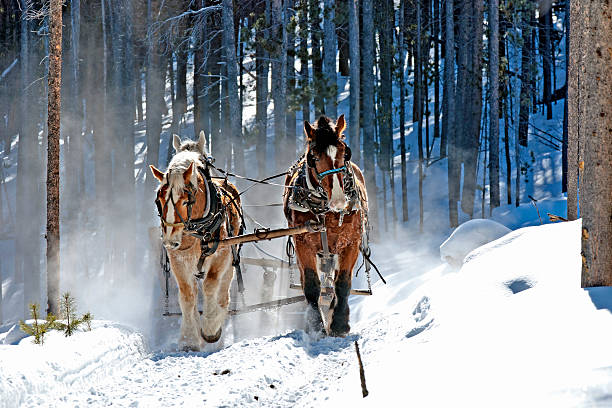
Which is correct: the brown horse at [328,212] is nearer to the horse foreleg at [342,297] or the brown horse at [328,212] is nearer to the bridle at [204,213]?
the horse foreleg at [342,297]

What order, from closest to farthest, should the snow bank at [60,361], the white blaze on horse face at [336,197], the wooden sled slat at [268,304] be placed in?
the snow bank at [60,361], the white blaze on horse face at [336,197], the wooden sled slat at [268,304]

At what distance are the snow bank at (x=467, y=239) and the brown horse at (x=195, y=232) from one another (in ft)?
12.9

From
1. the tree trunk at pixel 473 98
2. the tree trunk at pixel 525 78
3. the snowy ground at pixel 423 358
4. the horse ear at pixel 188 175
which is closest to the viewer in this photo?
the snowy ground at pixel 423 358

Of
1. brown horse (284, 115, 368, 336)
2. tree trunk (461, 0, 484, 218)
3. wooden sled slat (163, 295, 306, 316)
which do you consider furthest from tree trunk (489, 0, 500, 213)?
wooden sled slat (163, 295, 306, 316)

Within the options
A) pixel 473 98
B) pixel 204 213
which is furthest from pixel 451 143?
pixel 204 213

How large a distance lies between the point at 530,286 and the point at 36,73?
24.0 meters

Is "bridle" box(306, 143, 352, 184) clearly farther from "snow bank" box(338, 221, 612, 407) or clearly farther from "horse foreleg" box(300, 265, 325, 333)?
"snow bank" box(338, 221, 612, 407)

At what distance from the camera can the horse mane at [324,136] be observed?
730 cm

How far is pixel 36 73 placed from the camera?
81.6 feet

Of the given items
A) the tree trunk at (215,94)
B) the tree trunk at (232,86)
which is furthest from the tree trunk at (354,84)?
the tree trunk at (215,94)

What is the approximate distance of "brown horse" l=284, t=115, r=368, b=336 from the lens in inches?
286

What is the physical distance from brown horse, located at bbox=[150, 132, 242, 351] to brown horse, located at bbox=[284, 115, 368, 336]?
1.01m

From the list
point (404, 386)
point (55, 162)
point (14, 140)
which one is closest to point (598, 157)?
point (404, 386)

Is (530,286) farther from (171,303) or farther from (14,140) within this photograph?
(14,140)
